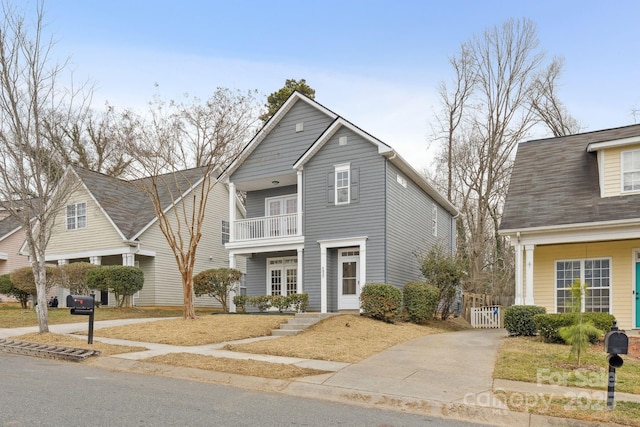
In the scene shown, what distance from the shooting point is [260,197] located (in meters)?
23.6

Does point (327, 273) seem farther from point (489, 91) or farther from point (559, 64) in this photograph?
point (559, 64)

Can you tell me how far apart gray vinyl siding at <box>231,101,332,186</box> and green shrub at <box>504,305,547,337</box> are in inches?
394

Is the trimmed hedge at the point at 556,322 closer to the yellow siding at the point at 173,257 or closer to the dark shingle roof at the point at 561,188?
the dark shingle roof at the point at 561,188

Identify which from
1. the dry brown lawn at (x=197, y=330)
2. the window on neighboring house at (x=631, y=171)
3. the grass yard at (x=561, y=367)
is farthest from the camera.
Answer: the window on neighboring house at (x=631, y=171)

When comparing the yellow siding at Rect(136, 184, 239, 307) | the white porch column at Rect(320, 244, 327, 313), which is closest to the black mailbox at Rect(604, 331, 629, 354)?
the white porch column at Rect(320, 244, 327, 313)

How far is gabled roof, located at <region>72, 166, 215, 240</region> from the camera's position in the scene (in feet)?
83.9

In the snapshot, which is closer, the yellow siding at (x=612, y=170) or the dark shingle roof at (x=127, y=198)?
the yellow siding at (x=612, y=170)

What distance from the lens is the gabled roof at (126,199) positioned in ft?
83.9

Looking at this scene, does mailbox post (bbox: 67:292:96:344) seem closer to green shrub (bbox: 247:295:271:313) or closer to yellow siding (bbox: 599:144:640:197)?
green shrub (bbox: 247:295:271:313)

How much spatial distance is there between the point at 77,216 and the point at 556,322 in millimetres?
23138

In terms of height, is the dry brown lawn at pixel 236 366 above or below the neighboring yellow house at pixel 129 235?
below

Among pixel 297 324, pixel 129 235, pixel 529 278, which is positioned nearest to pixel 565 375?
pixel 529 278

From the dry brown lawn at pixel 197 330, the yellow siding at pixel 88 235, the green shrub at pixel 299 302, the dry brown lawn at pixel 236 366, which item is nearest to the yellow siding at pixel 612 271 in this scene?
the green shrub at pixel 299 302

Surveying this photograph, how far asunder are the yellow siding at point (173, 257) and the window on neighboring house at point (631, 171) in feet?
64.0
